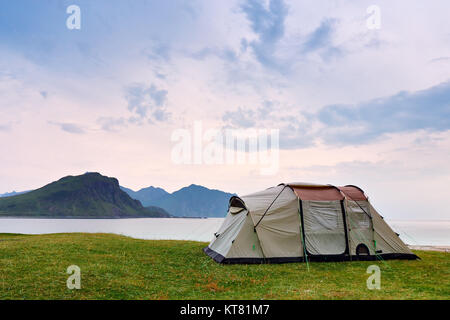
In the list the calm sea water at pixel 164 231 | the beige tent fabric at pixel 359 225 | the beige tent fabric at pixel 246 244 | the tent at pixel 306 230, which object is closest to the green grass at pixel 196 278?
the tent at pixel 306 230

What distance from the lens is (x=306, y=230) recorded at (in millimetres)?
15375

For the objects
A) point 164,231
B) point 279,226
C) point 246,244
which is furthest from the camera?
point 164,231

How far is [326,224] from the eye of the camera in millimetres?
15672

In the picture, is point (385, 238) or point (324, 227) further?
point (385, 238)

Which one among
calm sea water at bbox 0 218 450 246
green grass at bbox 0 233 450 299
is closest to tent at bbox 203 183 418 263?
green grass at bbox 0 233 450 299

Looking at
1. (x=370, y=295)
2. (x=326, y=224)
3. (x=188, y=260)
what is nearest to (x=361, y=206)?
(x=326, y=224)

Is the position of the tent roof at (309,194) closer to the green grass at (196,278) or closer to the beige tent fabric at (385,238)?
the beige tent fabric at (385,238)

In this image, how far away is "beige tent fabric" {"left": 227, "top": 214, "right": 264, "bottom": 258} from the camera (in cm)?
1455

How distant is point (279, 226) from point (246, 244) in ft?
6.07

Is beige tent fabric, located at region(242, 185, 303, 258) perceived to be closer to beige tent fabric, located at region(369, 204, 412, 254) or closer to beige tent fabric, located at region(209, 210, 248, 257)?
beige tent fabric, located at region(209, 210, 248, 257)

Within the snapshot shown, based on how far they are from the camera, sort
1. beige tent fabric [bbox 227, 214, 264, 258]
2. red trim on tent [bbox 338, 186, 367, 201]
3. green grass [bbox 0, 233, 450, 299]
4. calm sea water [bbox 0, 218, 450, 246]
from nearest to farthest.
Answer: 1. green grass [bbox 0, 233, 450, 299]
2. beige tent fabric [bbox 227, 214, 264, 258]
3. red trim on tent [bbox 338, 186, 367, 201]
4. calm sea water [bbox 0, 218, 450, 246]

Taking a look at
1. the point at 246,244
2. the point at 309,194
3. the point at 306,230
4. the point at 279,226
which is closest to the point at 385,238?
the point at 306,230

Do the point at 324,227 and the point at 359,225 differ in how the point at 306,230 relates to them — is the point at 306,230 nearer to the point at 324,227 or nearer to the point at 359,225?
the point at 324,227
